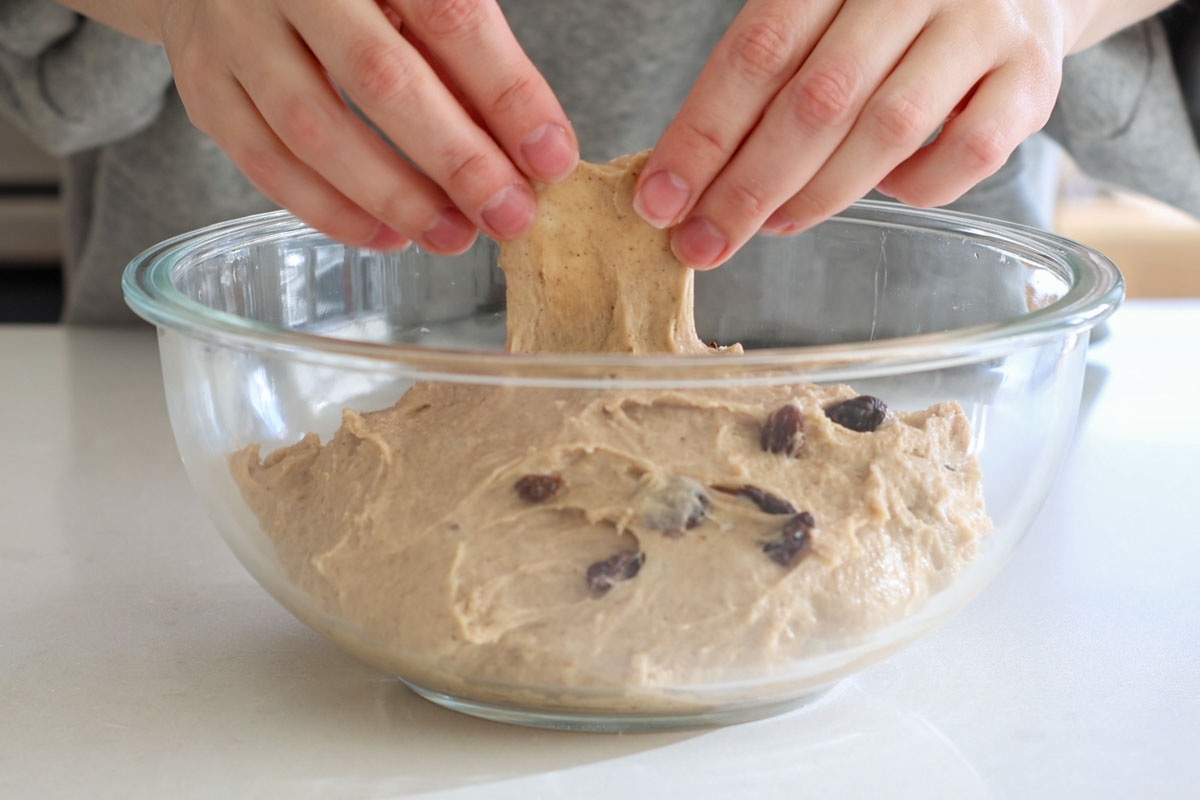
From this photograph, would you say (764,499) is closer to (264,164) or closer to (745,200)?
(745,200)

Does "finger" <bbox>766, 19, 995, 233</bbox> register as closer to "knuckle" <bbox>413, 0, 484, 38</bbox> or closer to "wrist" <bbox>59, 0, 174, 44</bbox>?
"knuckle" <bbox>413, 0, 484, 38</bbox>

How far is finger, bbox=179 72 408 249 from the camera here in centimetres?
80

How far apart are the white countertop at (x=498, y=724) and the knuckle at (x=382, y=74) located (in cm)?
37

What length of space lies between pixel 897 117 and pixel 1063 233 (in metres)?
3.46

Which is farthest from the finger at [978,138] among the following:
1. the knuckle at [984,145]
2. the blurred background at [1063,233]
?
the blurred background at [1063,233]

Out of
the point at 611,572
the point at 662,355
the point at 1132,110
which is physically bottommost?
the point at 611,572

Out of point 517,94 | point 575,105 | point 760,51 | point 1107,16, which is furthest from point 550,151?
point 575,105

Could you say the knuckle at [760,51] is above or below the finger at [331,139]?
above

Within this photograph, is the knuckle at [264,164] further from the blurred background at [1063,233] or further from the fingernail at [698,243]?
the blurred background at [1063,233]

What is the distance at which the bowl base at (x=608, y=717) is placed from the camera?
2.21ft

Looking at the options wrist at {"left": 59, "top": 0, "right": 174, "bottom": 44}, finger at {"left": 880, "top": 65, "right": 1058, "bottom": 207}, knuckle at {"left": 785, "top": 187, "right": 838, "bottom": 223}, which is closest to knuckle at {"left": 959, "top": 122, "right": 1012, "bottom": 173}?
finger at {"left": 880, "top": 65, "right": 1058, "bottom": 207}

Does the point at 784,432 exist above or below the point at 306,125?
below

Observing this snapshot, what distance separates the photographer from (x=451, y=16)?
0.71 m

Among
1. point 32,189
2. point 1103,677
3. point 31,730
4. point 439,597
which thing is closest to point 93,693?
point 31,730
